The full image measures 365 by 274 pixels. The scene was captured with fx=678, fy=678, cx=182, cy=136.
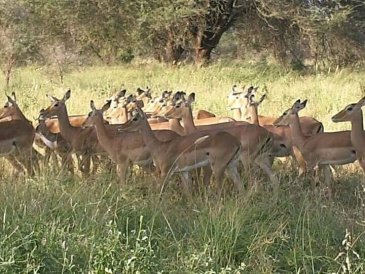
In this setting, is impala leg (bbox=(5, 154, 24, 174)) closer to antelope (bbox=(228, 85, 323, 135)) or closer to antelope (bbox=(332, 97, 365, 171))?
antelope (bbox=(228, 85, 323, 135))

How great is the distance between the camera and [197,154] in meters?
6.17

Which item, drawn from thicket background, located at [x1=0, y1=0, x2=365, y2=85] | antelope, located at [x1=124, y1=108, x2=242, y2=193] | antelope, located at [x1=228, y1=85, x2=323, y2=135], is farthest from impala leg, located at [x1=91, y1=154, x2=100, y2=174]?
thicket background, located at [x1=0, y1=0, x2=365, y2=85]

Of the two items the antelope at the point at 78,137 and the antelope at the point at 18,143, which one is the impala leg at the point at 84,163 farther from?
the antelope at the point at 18,143

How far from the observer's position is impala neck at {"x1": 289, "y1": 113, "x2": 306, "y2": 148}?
7.17 metres

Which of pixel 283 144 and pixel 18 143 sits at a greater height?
pixel 18 143

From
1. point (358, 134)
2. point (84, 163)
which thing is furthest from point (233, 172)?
point (84, 163)

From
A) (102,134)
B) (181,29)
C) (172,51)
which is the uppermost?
(181,29)

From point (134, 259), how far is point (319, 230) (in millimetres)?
1326

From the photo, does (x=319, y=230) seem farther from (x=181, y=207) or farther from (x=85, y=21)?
(x=85, y=21)

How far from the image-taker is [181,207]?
194 inches

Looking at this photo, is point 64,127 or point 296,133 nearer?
point 296,133

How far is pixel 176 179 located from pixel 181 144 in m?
0.42

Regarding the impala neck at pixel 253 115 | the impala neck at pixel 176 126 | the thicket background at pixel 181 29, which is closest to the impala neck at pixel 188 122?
the impala neck at pixel 176 126

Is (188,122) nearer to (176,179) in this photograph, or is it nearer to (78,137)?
(176,179)
